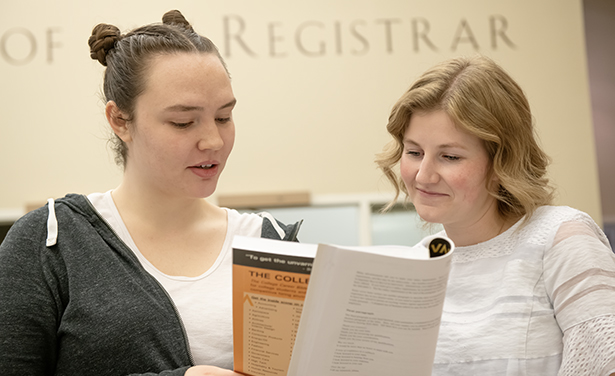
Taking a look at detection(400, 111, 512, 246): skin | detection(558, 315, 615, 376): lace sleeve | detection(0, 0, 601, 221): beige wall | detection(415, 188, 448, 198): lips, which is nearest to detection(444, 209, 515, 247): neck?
detection(400, 111, 512, 246): skin

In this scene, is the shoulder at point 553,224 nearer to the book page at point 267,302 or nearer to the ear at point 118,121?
the book page at point 267,302

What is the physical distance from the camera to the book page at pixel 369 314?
0.88m

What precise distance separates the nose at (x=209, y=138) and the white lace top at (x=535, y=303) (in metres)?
0.64

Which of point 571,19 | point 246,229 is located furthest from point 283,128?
point 246,229

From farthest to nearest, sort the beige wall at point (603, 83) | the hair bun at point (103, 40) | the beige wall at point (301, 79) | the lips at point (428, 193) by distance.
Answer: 1. the beige wall at point (603, 83)
2. the beige wall at point (301, 79)
3. the hair bun at point (103, 40)
4. the lips at point (428, 193)

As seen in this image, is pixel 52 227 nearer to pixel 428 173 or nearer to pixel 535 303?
pixel 428 173

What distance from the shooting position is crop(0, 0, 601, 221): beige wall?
12.7 feet

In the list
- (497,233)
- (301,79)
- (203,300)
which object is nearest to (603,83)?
(301,79)

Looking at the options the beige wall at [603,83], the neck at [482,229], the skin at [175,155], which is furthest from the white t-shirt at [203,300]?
the beige wall at [603,83]

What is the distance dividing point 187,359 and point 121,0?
339 cm

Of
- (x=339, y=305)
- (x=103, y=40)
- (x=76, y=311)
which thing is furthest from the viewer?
(x=103, y=40)

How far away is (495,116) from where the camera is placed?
131 cm

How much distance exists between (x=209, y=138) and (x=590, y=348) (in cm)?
89

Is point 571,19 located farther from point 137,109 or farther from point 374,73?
point 137,109
